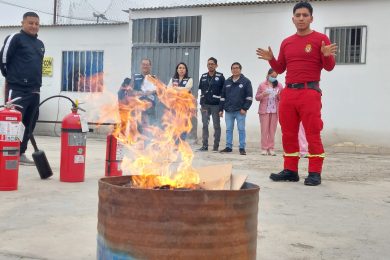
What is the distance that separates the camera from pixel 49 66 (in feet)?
54.3

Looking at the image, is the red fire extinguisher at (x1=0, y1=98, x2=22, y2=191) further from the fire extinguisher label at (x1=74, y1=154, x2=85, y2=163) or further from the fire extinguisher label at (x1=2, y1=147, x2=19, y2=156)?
the fire extinguisher label at (x1=74, y1=154, x2=85, y2=163)

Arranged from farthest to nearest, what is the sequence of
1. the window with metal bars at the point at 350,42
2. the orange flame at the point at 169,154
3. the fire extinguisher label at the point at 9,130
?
the window with metal bars at the point at 350,42
the fire extinguisher label at the point at 9,130
the orange flame at the point at 169,154

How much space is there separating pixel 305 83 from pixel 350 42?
7258 millimetres

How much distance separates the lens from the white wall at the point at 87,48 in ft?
50.2

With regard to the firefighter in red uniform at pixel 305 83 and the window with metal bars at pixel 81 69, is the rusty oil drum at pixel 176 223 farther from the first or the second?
the window with metal bars at pixel 81 69

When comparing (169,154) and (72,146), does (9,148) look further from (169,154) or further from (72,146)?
(169,154)

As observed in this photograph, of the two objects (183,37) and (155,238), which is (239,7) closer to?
(183,37)

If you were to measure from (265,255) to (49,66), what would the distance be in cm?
1466

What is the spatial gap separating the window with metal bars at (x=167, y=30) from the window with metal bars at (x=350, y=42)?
3748 mm

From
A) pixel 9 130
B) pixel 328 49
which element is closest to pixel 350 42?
pixel 328 49

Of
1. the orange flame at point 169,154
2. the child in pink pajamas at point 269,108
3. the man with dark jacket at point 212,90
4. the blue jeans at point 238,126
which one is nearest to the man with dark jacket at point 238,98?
the blue jeans at point 238,126

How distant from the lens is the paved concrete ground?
10.7ft

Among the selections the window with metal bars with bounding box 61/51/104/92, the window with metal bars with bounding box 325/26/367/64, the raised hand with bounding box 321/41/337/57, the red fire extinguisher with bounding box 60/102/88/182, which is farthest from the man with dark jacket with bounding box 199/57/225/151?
the window with metal bars with bounding box 61/51/104/92

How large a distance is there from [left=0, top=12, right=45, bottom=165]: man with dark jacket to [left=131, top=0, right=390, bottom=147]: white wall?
7378 mm
